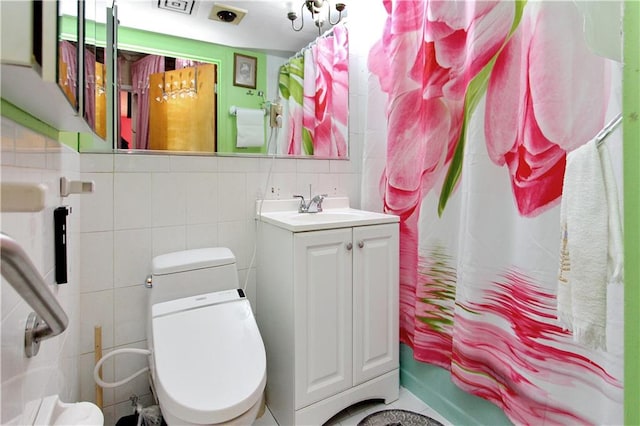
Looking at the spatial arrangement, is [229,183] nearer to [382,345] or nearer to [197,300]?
[197,300]

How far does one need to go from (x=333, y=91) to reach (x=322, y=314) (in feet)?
4.36

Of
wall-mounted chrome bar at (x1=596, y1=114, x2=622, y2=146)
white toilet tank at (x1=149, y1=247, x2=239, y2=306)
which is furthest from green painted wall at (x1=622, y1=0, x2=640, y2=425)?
white toilet tank at (x1=149, y1=247, x2=239, y2=306)

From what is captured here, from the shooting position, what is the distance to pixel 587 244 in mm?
796

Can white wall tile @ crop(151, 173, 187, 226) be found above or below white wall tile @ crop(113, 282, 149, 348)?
above

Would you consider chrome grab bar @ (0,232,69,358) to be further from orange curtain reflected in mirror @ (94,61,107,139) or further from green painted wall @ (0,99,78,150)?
orange curtain reflected in mirror @ (94,61,107,139)

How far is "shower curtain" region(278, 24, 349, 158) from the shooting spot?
1994 mm

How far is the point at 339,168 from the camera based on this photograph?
2.05 metres

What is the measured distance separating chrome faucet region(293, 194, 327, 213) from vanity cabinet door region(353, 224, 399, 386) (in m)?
0.39

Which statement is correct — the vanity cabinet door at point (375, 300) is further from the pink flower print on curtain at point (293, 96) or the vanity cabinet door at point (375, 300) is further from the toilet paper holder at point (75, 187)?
the toilet paper holder at point (75, 187)

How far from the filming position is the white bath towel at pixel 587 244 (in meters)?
0.78

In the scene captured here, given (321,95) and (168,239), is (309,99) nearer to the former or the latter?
(321,95)

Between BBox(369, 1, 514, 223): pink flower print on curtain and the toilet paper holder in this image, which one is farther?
BBox(369, 1, 514, 223): pink flower print on curtain

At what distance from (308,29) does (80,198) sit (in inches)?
58.4

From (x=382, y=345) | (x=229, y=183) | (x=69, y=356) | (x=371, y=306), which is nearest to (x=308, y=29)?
(x=229, y=183)
